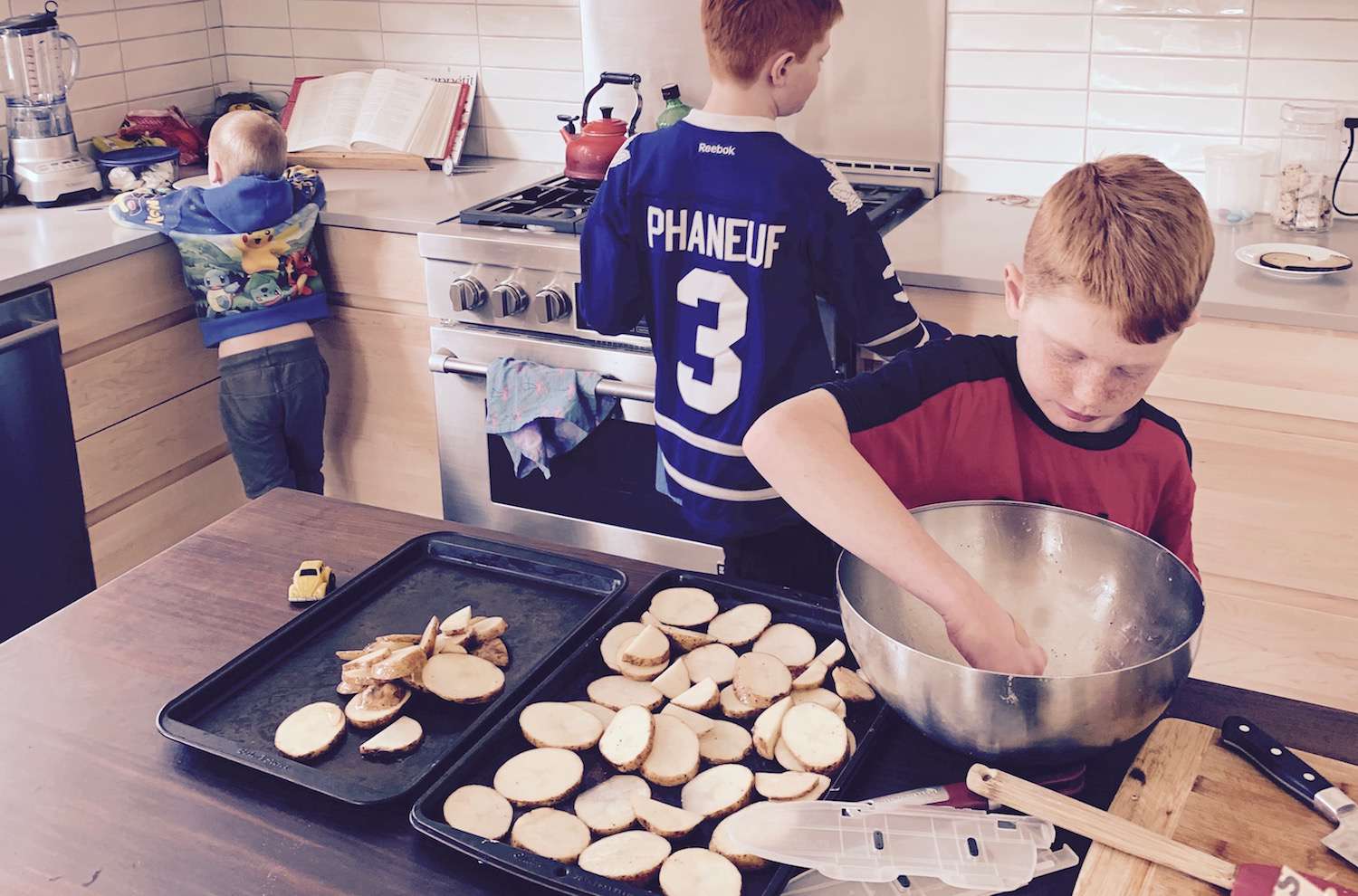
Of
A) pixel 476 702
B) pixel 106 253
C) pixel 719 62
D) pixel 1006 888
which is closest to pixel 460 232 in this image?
pixel 106 253

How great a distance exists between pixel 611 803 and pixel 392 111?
2.45 meters

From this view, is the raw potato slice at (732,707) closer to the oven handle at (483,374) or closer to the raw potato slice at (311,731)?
the raw potato slice at (311,731)

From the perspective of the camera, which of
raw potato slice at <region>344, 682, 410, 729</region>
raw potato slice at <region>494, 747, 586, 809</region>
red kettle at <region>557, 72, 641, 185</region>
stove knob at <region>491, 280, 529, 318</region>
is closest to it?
raw potato slice at <region>494, 747, 586, 809</region>

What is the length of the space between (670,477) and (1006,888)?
1247 mm

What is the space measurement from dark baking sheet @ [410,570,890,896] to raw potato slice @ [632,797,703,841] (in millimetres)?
11

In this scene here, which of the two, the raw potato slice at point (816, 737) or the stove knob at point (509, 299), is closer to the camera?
the raw potato slice at point (816, 737)

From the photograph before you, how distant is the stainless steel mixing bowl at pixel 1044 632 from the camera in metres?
0.89

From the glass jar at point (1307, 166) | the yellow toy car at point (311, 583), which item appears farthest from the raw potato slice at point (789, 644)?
the glass jar at point (1307, 166)

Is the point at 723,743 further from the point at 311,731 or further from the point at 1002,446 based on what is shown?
the point at 1002,446

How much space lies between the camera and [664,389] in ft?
6.58

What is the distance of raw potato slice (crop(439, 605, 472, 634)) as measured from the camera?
46.3 inches

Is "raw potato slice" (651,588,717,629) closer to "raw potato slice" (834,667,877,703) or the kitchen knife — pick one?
"raw potato slice" (834,667,877,703)

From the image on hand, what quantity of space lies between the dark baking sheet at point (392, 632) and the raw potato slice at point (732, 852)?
0.78 ft

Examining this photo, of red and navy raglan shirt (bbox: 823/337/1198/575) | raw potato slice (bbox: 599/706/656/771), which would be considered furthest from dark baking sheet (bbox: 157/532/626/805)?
red and navy raglan shirt (bbox: 823/337/1198/575)
